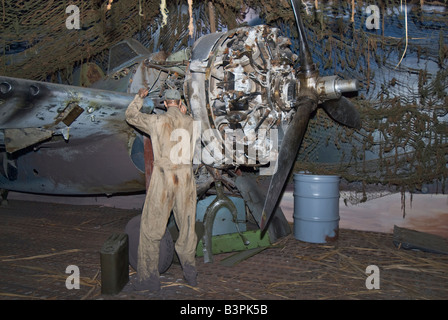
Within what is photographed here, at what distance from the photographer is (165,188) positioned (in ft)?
12.0

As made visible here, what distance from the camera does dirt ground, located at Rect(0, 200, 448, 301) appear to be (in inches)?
142

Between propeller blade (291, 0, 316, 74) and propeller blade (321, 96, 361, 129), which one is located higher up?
propeller blade (291, 0, 316, 74)

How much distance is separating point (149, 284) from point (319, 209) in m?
2.88

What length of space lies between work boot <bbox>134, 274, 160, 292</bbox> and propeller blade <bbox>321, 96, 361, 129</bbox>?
3.12m

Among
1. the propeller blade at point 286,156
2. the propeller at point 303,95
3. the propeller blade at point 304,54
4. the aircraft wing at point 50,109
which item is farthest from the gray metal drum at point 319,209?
the aircraft wing at point 50,109

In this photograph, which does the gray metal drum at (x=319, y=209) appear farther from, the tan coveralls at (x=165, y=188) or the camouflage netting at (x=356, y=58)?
the tan coveralls at (x=165, y=188)

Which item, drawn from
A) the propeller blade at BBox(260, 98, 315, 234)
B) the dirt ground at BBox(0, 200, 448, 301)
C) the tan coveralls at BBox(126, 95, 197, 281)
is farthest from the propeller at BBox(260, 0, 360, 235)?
the tan coveralls at BBox(126, 95, 197, 281)

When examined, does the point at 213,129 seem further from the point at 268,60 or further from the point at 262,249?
the point at 262,249

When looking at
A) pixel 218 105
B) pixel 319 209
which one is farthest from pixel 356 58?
pixel 218 105

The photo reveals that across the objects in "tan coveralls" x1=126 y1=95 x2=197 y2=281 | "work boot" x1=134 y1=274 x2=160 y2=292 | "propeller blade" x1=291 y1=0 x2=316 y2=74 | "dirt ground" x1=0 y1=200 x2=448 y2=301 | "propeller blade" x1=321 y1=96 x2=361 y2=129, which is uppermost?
"propeller blade" x1=291 y1=0 x2=316 y2=74

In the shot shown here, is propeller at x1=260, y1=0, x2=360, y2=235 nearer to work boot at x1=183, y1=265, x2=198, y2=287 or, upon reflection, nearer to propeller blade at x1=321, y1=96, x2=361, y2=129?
propeller blade at x1=321, y1=96, x2=361, y2=129

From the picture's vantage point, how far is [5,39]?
16.0ft

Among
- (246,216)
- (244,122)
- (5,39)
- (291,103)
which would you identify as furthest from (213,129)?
(5,39)

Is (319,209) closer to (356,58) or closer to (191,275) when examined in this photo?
(356,58)
